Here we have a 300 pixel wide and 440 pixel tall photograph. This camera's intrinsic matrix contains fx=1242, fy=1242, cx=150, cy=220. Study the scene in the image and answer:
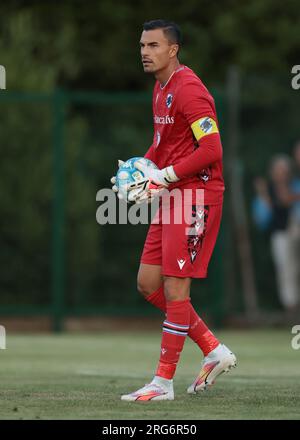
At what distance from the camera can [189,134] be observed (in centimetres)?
822

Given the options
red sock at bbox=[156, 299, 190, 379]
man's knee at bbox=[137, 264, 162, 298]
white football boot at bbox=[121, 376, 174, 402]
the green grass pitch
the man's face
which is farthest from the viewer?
man's knee at bbox=[137, 264, 162, 298]

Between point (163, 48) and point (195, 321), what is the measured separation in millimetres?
1879

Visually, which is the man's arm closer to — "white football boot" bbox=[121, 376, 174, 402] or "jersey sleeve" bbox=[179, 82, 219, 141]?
"jersey sleeve" bbox=[179, 82, 219, 141]

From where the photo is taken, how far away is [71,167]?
17.1 metres

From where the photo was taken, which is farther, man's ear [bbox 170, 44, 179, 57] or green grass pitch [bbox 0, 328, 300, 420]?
man's ear [bbox 170, 44, 179, 57]

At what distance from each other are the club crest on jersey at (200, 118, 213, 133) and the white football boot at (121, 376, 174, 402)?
163 centimetres

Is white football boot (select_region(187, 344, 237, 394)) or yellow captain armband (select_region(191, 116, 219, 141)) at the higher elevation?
yellow captain armband (select_region(191, 116, 219, 141))

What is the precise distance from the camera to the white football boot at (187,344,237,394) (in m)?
8.40

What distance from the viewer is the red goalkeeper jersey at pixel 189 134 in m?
8.03

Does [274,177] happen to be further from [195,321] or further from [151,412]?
[151,412]

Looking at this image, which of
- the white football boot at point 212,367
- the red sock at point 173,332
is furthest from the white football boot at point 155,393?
the white football boot at point 212,367

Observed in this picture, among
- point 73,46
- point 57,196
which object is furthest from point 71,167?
point 73,46

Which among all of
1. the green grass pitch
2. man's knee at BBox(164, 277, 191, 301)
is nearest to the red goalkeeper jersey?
man's knee at BBox(164, 277, 191, 301)
